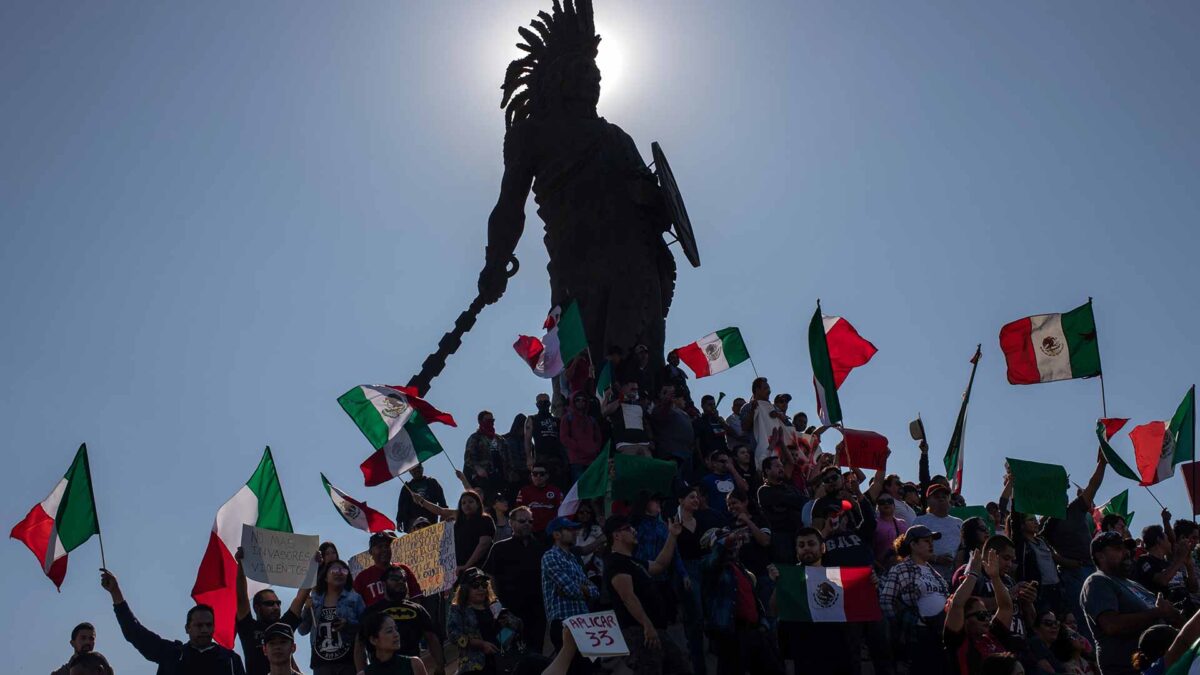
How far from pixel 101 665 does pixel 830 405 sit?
854cm

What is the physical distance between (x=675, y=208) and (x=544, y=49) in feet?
12.1

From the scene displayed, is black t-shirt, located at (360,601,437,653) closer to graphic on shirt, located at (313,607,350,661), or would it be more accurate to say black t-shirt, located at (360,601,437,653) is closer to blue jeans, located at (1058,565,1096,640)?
graphic on shirt, located at (313,607,350,661)

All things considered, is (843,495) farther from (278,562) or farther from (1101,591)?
(278,562)

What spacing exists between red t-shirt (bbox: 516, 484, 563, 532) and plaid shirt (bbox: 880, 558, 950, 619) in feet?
12.1

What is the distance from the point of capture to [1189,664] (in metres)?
6.22

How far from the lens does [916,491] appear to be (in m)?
14.7

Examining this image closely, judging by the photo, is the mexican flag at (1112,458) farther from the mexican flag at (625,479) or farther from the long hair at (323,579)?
the long hair at (323,579)

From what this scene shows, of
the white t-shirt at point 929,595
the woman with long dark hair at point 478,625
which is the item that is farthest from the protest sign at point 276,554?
the white t-shirt at point 929,595

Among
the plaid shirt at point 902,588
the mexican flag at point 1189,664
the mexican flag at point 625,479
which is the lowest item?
the mexican flag at point 1189,664

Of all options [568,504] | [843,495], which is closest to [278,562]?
[568,504]

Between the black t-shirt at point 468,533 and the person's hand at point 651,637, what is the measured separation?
3463 millimetres

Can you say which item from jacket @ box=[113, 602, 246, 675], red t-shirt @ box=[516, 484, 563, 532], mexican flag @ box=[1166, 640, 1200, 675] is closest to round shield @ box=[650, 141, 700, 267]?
red t-shirt @ box=[516, 484, 563, 532]

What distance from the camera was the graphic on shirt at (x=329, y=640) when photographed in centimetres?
1029

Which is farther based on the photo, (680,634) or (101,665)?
(680,634)
